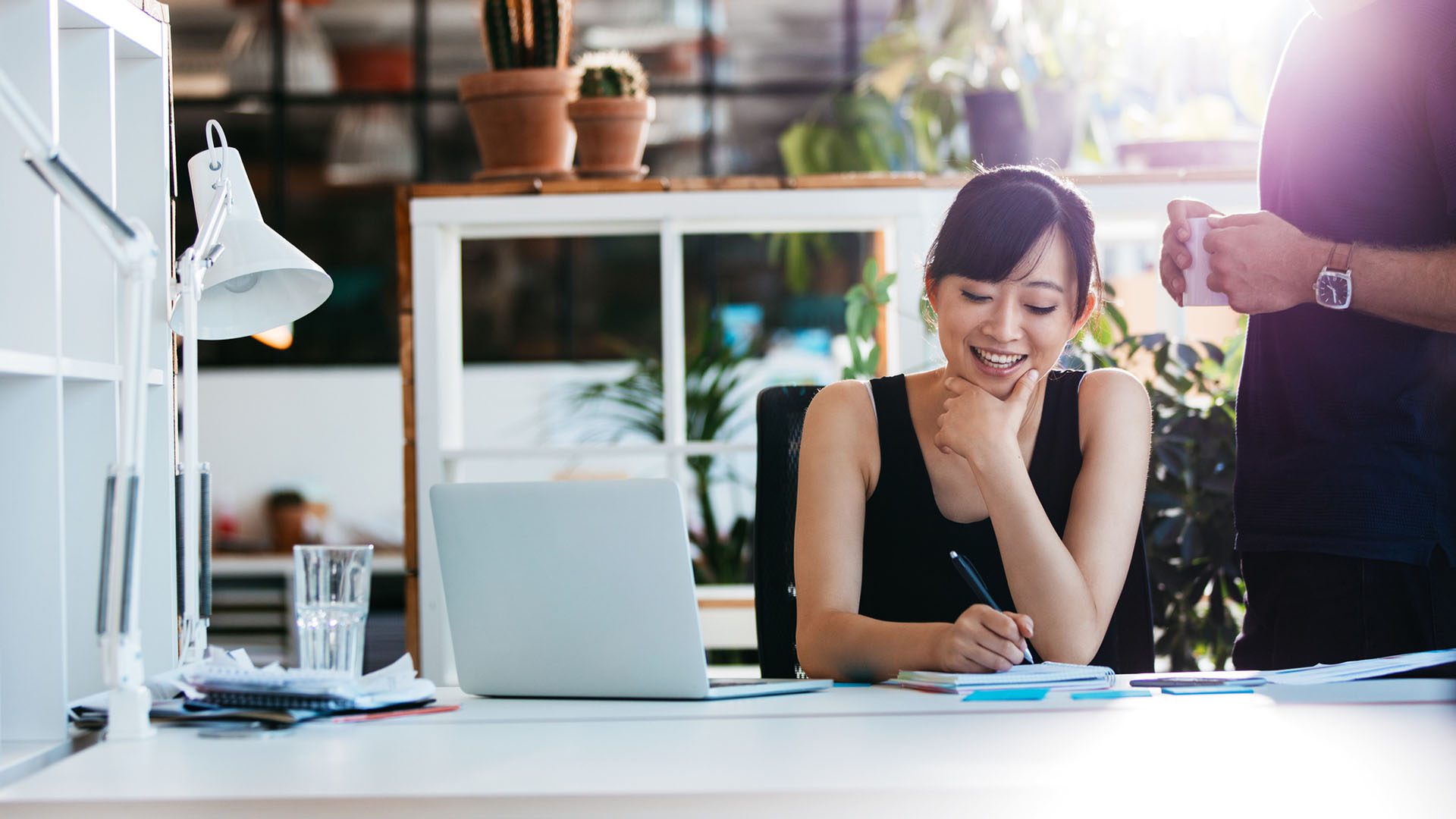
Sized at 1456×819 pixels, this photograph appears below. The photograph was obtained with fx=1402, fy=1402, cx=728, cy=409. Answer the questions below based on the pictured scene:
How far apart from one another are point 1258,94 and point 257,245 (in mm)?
2733

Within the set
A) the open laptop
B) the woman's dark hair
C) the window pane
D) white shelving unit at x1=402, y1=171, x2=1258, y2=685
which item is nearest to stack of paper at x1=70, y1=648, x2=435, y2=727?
the open laptop

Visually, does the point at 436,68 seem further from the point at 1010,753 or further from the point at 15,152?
the point at 1010,753

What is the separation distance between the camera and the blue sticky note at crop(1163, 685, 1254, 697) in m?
1.45

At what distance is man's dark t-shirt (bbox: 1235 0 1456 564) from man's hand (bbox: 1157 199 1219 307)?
0.41 feet

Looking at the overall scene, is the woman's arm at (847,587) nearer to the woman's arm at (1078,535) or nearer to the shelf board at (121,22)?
the woman's arm at (1078,535)

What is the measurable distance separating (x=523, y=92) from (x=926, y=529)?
153 centimetres

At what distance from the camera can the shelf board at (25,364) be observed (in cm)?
142

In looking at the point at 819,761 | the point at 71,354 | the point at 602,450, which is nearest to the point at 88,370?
the point at 71,354

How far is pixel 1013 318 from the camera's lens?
1835mm

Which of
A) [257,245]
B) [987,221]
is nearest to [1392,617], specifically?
[987,221]

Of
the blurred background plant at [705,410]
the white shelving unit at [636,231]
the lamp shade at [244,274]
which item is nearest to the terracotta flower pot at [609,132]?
the white shelving unit at [636,231]

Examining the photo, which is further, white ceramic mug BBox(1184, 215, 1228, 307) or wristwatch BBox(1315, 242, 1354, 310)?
white ceramic mug BBox(1184, 215, 1228, 307)

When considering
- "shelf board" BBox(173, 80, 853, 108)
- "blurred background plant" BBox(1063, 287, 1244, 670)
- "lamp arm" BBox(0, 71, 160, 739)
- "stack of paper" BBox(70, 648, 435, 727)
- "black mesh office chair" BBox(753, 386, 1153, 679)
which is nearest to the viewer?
"lamp arm" BBox(0, 71, 160, 739)

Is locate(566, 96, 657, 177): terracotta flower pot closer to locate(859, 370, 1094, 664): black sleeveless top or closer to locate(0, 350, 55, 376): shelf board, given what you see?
locate(859, 370, 1094, 664): black sleeveless top
